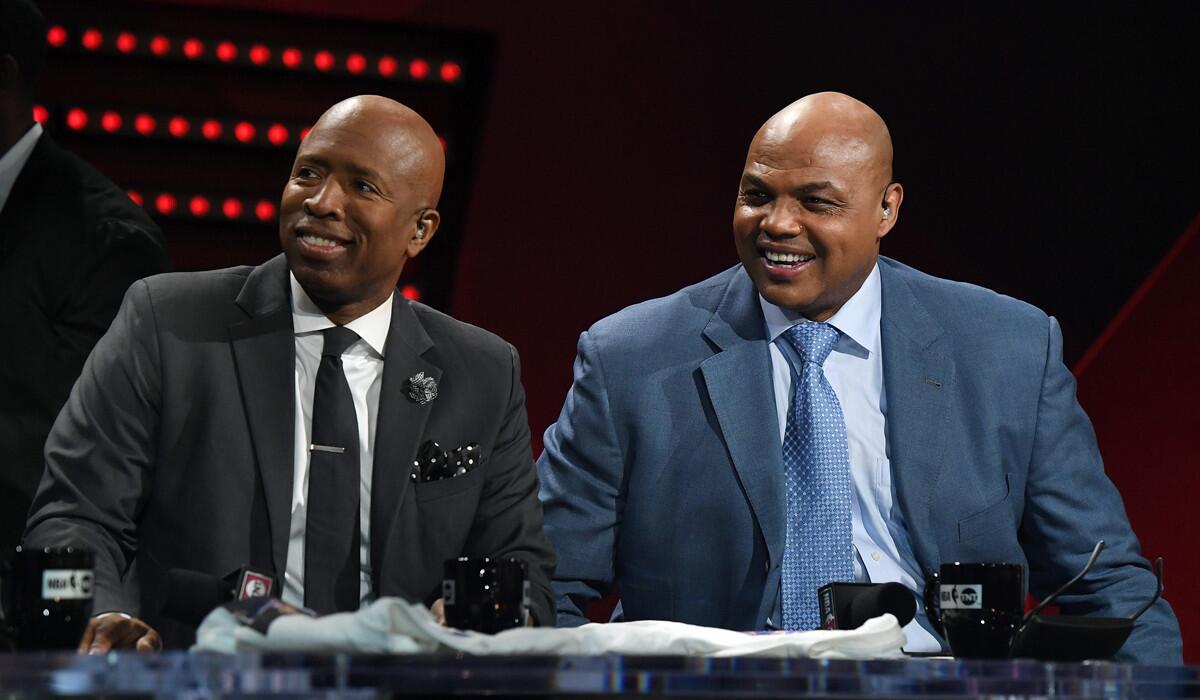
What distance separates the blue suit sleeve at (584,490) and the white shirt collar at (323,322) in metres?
0.39

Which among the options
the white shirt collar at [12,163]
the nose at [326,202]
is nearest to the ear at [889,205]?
the nose at [326,202]

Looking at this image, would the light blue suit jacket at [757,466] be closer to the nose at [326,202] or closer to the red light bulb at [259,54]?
the nose at [326,202]

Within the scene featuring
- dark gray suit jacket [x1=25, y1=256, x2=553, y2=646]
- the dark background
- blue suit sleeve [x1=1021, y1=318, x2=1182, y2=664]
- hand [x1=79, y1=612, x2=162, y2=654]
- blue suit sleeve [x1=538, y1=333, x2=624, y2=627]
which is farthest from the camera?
the dark background

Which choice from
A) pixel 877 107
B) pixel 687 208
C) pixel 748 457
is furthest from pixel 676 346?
pixel 877 107

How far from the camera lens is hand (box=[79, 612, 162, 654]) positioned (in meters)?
1.72

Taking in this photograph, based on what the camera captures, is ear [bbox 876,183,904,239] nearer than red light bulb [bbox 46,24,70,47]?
Yes

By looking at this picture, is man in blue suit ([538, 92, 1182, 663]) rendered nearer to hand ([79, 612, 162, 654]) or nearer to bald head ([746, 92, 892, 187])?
bald head ([746, 92, 892, 187])

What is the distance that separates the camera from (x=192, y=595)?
172cm

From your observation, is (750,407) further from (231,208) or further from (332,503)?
(231,208)

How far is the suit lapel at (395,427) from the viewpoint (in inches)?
85.8

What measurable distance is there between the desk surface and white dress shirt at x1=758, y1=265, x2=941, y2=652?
3.33 feet

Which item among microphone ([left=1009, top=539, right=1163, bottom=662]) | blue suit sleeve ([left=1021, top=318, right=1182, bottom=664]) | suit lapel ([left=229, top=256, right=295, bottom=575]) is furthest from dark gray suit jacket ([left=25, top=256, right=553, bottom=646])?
blue suit sleeve ([left=1021, top=318, right=1182, bottom=664])

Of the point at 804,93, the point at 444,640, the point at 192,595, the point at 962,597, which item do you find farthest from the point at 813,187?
the point at 804,93

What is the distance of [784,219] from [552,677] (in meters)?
1.48
